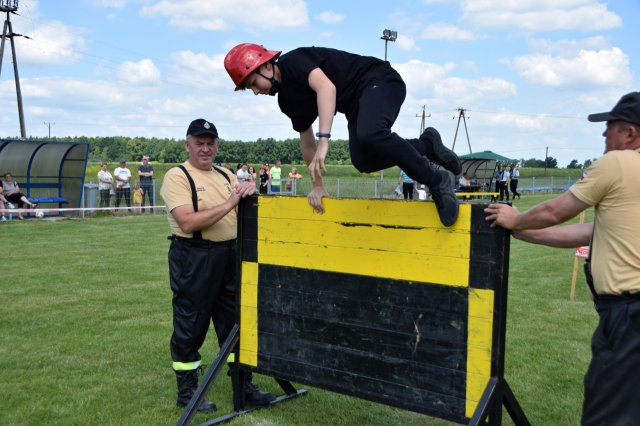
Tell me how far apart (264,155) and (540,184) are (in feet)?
113

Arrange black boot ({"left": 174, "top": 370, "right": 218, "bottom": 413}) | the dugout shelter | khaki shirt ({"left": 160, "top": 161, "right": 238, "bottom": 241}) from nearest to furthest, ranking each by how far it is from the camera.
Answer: khaki shirt ({"left": 160, "top": 161, "right": 238, "bottom": 241}) < black boot ({"left": 174, "top": 370, "right": 218, "bottom": 413}) < the dugout shelter

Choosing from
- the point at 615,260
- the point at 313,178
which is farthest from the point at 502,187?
the point at 615,260

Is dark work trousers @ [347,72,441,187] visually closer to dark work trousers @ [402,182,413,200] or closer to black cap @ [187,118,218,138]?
black cap @ [187,118,218,138]

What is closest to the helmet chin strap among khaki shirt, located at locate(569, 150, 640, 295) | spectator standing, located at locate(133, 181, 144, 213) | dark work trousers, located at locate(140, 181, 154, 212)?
khaki shirt, located at locate(569, 150, 640, 295)

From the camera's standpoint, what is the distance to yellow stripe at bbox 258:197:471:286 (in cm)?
343

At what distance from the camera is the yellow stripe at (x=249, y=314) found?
436cm

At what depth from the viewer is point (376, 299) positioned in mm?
3719

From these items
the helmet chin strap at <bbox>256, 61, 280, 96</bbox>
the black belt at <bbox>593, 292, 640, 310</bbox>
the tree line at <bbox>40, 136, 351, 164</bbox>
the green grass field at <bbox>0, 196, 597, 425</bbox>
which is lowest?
the green grass field at <bbox>0, 196, 597, 425</bbox>

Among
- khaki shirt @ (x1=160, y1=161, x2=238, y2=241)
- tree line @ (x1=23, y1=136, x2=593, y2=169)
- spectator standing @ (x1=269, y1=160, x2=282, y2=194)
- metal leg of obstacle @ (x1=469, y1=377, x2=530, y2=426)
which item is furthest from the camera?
tree line @ (x1=23, y1=136, x2=593, y2=169)

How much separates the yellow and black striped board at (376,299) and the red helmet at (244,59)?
34.4 inches

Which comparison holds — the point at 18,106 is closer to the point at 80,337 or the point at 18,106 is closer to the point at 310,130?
the point at 80,337

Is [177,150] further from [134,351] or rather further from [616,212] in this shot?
[616,212]

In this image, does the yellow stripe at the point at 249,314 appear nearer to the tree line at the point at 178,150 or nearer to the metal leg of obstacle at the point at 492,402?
the metal leg of obstacle at the point at 492,402

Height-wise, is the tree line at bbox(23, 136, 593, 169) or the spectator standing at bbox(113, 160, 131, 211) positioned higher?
the tree line at bbox(23, 136, 593, 169)
